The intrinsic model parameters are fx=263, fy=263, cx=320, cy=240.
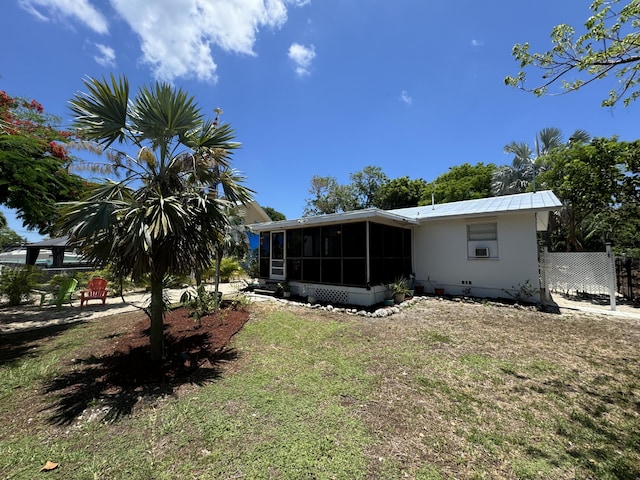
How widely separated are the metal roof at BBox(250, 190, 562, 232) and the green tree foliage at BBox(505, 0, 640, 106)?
436cm

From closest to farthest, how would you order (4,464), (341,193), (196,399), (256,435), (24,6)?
(4,464) < (256,435) < (196,399) < (24,6) < (341,193)

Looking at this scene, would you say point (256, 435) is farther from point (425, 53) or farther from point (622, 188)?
point (622, 188)

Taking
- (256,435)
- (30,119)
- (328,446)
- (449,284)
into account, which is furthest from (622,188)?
(30,119)

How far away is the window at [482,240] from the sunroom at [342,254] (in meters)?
2.07

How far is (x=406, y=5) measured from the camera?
24.4 ft

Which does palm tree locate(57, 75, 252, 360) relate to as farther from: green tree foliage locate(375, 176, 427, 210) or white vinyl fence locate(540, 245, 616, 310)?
green tree foliage locate(375, 176, 427, 210)

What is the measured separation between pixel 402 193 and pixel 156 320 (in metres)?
25.4

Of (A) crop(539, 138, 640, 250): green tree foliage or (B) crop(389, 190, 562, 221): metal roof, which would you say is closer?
(A) crop(539, 138, 640, 250): green tree foliage

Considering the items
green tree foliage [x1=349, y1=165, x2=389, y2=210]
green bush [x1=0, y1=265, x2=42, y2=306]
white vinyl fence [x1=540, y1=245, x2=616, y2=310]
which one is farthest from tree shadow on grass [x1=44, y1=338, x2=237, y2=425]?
green tree foliage [x1=349, y1=165, x2=389, y2=210]

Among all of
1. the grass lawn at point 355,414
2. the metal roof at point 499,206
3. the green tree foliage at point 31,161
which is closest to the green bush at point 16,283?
the green tree foliage at point 31,161

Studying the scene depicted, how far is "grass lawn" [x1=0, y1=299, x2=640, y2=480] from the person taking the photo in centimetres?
228

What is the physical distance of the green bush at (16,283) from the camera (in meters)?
9.66

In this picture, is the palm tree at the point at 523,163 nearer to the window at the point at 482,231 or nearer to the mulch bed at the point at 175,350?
the window at the point at 482,231

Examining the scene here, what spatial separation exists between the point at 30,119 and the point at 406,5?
37.1 feet
